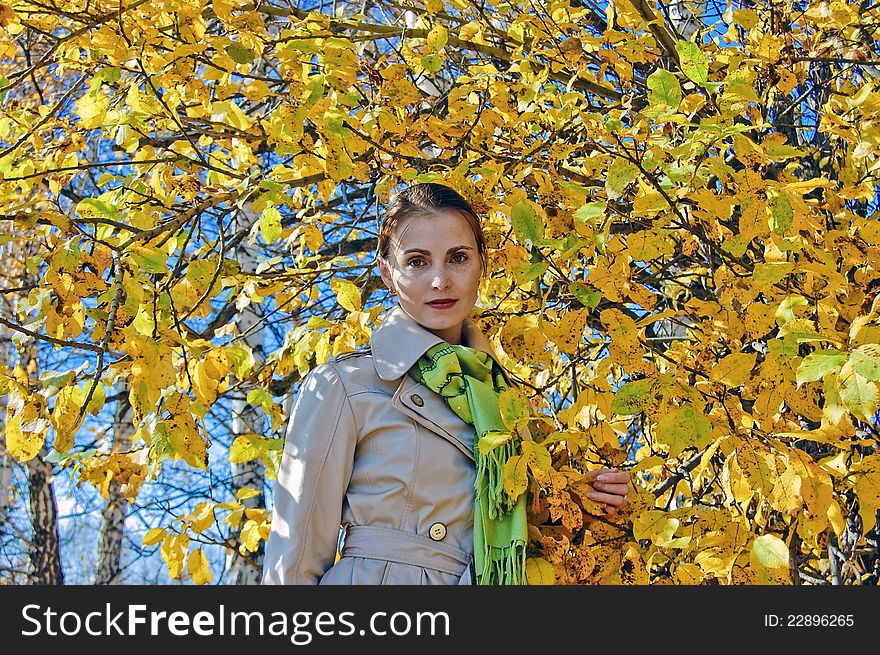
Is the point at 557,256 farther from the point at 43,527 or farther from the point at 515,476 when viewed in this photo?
the point at 43,527

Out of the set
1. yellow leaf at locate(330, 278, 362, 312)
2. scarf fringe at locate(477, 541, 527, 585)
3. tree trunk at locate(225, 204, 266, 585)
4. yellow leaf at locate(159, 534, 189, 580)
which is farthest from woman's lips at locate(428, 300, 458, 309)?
tree trunk at locate(225, 204, 266, 585)

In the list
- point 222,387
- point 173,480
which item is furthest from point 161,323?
point 173,480

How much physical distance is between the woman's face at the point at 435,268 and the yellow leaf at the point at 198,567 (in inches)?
31.3

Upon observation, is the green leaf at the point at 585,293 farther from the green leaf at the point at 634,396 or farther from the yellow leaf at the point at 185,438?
the yellow leaf at the point at 185,438

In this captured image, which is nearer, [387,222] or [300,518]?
[300,518]

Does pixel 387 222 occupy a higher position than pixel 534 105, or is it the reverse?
pixel 534 105

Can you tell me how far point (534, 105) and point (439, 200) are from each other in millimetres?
713

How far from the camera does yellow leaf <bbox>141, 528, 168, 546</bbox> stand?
2.13 metres

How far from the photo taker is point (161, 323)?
6.85 ft

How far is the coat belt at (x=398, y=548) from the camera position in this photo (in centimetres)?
175

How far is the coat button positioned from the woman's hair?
58 centimetres

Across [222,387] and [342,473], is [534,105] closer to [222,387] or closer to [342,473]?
[222,387]

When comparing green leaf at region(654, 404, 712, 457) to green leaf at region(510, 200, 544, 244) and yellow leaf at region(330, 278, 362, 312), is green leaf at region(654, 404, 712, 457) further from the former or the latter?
yellow leaf at region(330, 278, 362, 312)

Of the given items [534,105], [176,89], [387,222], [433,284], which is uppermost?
[176,89]
